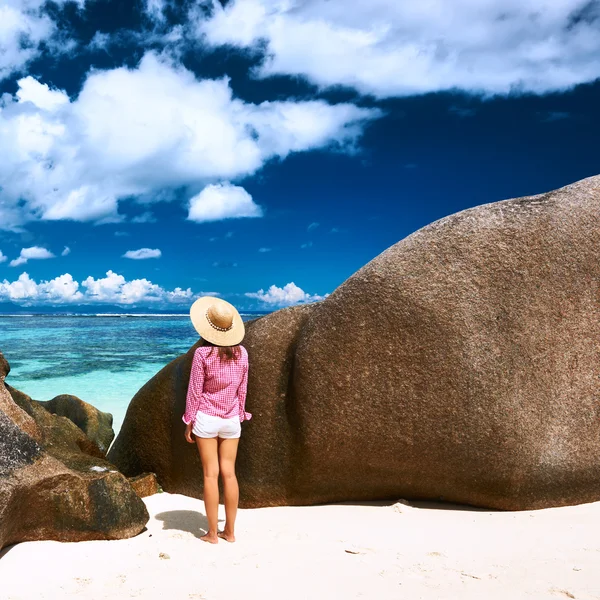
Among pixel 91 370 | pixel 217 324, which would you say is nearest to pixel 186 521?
pixel 217 324

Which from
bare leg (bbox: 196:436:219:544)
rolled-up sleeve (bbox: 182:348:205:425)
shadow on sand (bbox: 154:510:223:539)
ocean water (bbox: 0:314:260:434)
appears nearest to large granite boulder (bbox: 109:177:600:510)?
shadow on sand (bbox: 154:510:223:539)

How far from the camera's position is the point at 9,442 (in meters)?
3.80

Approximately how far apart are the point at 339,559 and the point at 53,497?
2049 millimetres

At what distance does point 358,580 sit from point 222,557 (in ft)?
3.14

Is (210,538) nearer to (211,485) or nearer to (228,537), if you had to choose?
(228,537)

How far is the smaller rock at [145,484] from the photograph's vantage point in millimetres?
5324

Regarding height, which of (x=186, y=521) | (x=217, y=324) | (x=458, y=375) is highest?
(x=217, y=324)

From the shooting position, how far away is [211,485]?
4.18m

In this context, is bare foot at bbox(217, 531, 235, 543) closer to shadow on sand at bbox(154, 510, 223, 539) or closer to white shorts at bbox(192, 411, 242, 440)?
shadow on sand at bbox(154, 510, 223, 539)

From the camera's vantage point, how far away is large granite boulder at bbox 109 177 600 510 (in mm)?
4648

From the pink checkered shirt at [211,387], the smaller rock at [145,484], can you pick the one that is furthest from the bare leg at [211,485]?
the smaller rock at [145,484]

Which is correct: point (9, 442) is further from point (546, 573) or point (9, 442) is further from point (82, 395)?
point (82, 395)

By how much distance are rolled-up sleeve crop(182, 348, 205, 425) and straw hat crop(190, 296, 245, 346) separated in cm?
18

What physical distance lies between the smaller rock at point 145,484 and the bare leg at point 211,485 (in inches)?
52.7
